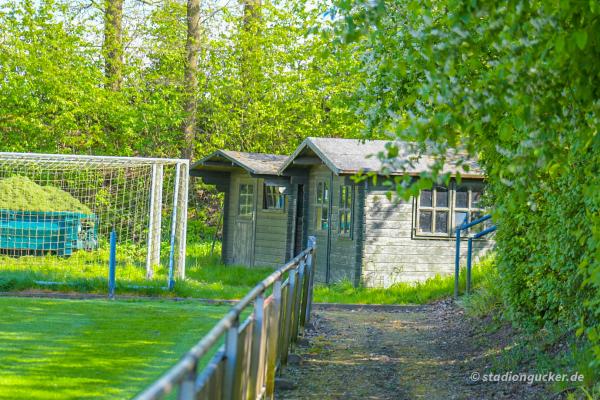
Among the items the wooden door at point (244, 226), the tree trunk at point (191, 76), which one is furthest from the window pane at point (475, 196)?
the tree trunk at point (191, 76)

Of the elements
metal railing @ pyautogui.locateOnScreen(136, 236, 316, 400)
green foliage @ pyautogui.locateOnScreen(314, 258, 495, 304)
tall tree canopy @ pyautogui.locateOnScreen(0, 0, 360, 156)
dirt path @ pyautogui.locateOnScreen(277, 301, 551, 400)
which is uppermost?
tall tree canopy @ pyautogui.locateOnScreen(0, 0, 360, 156)

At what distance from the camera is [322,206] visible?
69.8ft

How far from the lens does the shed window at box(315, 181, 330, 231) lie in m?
21.1

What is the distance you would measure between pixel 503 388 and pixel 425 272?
37.4 feet

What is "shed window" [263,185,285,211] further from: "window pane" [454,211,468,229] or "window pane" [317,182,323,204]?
"window pane" [454,211,468,229]

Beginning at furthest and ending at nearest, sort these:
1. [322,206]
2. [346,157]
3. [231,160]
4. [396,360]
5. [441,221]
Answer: [231,160] < [322,206] < [441,221] < [346,157] < [396,360]

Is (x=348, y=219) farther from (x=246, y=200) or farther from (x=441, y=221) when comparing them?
(x=246, y=200)

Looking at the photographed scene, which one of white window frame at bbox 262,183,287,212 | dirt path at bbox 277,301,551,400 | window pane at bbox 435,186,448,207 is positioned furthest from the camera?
white window frame at bbox 262,183,287,212

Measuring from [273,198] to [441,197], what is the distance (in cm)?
582

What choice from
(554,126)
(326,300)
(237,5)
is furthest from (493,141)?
(237,5)

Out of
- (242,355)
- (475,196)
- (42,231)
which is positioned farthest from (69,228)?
(242,355)

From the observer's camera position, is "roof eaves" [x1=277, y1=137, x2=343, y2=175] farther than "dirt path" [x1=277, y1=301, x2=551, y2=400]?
Yes

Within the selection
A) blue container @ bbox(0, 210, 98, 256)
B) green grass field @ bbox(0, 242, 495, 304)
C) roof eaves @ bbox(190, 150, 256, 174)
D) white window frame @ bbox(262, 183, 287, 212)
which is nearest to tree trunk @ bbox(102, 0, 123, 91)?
roof eaves @ bbox(190, 150, 256, 174)

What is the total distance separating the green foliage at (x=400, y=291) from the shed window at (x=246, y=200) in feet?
20.8
